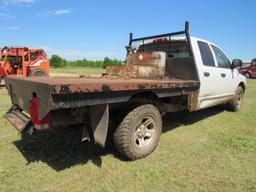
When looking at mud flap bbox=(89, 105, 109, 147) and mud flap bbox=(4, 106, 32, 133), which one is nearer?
mud flap bbox=(89, 105, 109, 147)

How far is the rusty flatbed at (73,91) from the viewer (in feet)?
8.71

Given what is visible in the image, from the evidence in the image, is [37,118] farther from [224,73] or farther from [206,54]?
[224,73]

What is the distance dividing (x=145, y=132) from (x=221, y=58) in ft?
12.1

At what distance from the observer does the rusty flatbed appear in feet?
8.71

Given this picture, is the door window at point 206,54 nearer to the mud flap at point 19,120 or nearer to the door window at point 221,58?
the door window at point 221,58

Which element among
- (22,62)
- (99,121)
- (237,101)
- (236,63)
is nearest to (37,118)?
(99,121)

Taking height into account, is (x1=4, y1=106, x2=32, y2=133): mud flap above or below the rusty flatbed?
below

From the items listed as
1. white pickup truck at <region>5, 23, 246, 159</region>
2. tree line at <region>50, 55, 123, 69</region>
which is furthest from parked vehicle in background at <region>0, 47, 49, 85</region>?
tree line at <region>50, 55, 123, 69</region>

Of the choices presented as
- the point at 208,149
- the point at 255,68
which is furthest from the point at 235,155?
the point at 255,68

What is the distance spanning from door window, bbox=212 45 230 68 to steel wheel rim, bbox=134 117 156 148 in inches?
125

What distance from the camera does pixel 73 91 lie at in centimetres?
273

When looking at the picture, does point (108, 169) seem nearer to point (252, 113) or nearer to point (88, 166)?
point (88, 166)

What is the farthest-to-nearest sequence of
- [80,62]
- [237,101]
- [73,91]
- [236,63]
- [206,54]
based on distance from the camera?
1. [80,62]
2. [237,101]
3. [236,63]
4. [206,54]
5. [73,91]

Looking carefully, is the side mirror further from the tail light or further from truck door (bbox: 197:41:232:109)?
the tail light
